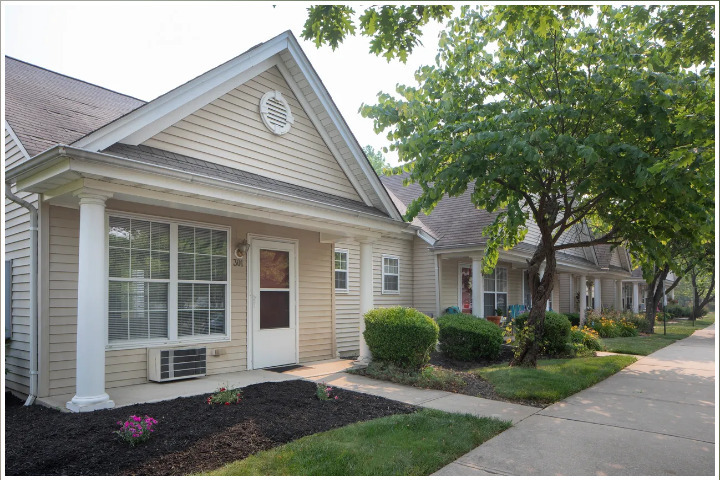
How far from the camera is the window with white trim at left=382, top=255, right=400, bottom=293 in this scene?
592 inches

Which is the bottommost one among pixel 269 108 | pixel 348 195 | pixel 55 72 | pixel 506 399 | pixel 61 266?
pixel 506 399

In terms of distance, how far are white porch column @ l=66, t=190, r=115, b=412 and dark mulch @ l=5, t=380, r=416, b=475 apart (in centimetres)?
26

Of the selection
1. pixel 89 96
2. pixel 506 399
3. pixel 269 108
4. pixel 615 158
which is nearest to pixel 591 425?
pixel 506 399

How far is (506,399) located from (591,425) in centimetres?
158

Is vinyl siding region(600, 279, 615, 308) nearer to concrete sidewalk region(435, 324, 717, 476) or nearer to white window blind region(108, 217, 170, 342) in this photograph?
concrete sidewalk region(435, 324, 717, 476)

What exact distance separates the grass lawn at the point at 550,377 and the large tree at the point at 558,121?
30.5 inches

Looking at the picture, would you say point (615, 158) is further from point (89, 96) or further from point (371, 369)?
point (89, 96)

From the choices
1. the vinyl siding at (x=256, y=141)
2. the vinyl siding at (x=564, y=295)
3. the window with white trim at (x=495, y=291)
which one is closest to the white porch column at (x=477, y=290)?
the window with white trim at (x=495, y=291)

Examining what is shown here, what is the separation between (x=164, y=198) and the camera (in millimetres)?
6719

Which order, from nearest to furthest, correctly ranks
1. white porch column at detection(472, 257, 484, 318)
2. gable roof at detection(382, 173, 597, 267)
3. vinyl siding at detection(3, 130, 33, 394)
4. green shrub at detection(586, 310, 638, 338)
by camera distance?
vinyl siding at detection(3, 130, 33, 394) < white porch column at detection(472, 257, 484, 318) < gable roof at detection(382, 173, 597, 267) < green shrub at detection(586, 310, 638, 338)

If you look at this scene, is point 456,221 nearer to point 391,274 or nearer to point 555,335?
point 391,274

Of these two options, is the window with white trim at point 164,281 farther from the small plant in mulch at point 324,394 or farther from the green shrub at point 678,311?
the green shrub at point 678,311

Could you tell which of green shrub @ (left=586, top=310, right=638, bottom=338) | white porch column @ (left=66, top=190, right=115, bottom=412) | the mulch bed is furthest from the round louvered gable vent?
green shrub @ (left=586, top=310, right=638, bottom=338)

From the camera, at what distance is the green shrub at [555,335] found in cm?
1238
